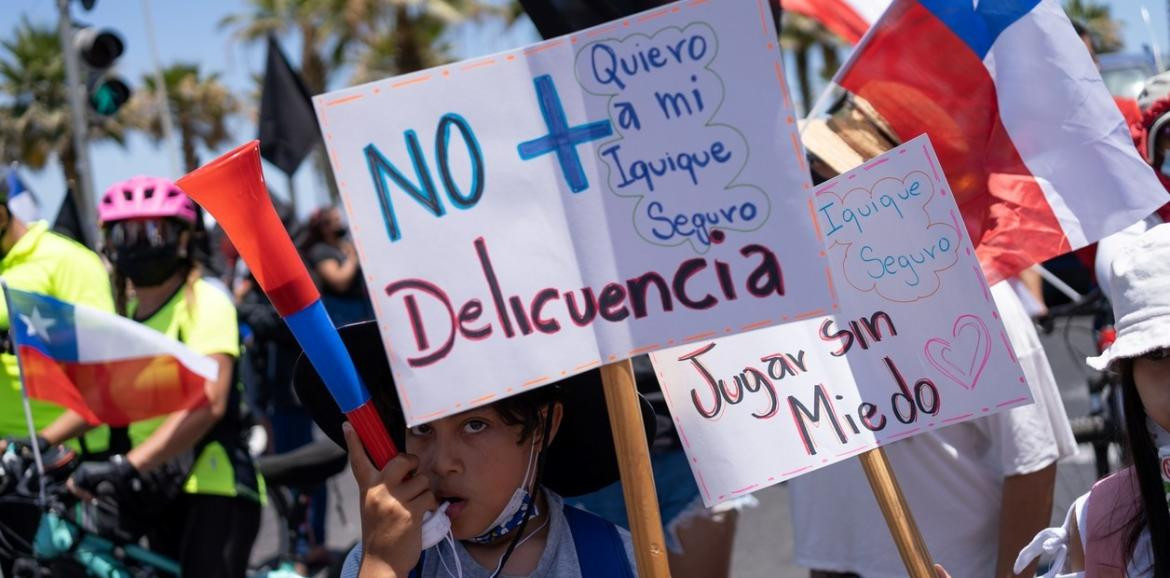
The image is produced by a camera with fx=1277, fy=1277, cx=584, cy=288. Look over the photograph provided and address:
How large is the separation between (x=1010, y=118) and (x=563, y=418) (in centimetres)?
118

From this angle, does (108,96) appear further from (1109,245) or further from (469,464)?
(469,464)

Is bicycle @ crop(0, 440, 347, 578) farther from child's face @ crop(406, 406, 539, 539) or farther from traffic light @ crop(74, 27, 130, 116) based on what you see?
traffic light @ crop(74, 27, 130, 116)

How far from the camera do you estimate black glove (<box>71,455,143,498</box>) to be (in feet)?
13.6

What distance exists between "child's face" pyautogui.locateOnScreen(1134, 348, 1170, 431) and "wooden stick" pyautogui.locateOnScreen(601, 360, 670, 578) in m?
0.80

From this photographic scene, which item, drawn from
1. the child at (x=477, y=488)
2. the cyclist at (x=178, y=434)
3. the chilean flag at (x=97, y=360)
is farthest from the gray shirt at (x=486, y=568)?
the cyclist at (x=178, y=434)

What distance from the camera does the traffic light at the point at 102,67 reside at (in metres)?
9.86

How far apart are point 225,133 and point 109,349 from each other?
38.7m

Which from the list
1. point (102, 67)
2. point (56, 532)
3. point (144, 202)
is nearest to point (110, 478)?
point (56, 532)

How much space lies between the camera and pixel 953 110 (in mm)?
2900

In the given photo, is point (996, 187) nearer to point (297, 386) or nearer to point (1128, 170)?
point (1128, 170)

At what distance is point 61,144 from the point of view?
124 ft

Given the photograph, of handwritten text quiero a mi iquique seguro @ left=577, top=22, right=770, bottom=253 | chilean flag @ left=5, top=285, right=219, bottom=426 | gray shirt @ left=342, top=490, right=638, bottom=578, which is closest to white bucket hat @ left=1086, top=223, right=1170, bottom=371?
handwritten text quiero a mi iquique seguro @ left=577, top=22, right=770, bottom=253

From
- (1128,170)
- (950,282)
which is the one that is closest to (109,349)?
(950,282)

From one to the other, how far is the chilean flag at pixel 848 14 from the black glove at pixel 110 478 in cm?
259
